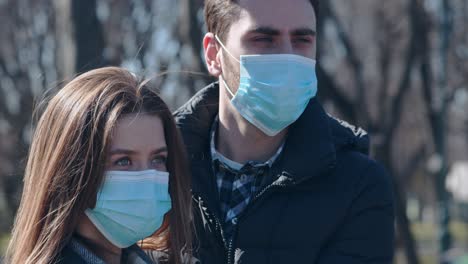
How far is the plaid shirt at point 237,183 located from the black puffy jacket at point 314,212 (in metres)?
0.04

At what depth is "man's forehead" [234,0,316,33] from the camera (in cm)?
368

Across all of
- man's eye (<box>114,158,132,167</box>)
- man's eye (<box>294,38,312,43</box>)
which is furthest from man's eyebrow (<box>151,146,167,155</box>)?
man's eye (<box>294,38,312,43</box>)

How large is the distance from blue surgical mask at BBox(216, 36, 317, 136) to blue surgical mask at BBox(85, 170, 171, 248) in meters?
0.64

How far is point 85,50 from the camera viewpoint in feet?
19.6

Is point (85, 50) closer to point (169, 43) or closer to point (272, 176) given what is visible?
point (272, 176)

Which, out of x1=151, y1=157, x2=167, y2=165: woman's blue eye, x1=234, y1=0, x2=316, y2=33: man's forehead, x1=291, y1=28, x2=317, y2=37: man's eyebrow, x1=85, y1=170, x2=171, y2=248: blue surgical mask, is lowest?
x1=85, y1=170, x2=171, y2=248: blue surgical mask

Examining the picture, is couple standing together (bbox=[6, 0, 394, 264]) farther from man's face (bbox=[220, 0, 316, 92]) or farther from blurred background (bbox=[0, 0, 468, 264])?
blurred background (bbox=[0, 0, 468, 264])

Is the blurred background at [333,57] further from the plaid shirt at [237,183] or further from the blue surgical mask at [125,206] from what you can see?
the blue surgical mask at [125,206]

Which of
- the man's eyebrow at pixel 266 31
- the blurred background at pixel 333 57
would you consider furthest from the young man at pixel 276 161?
the blurred background at pixel 333 57

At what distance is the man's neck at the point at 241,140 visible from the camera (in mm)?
3781

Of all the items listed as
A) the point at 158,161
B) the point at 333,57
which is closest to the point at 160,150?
the point at 158,161

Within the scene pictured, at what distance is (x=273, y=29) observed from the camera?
12.1 feet

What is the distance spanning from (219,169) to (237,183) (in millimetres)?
137

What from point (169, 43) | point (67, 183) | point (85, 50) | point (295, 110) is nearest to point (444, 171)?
point (169, 43)
